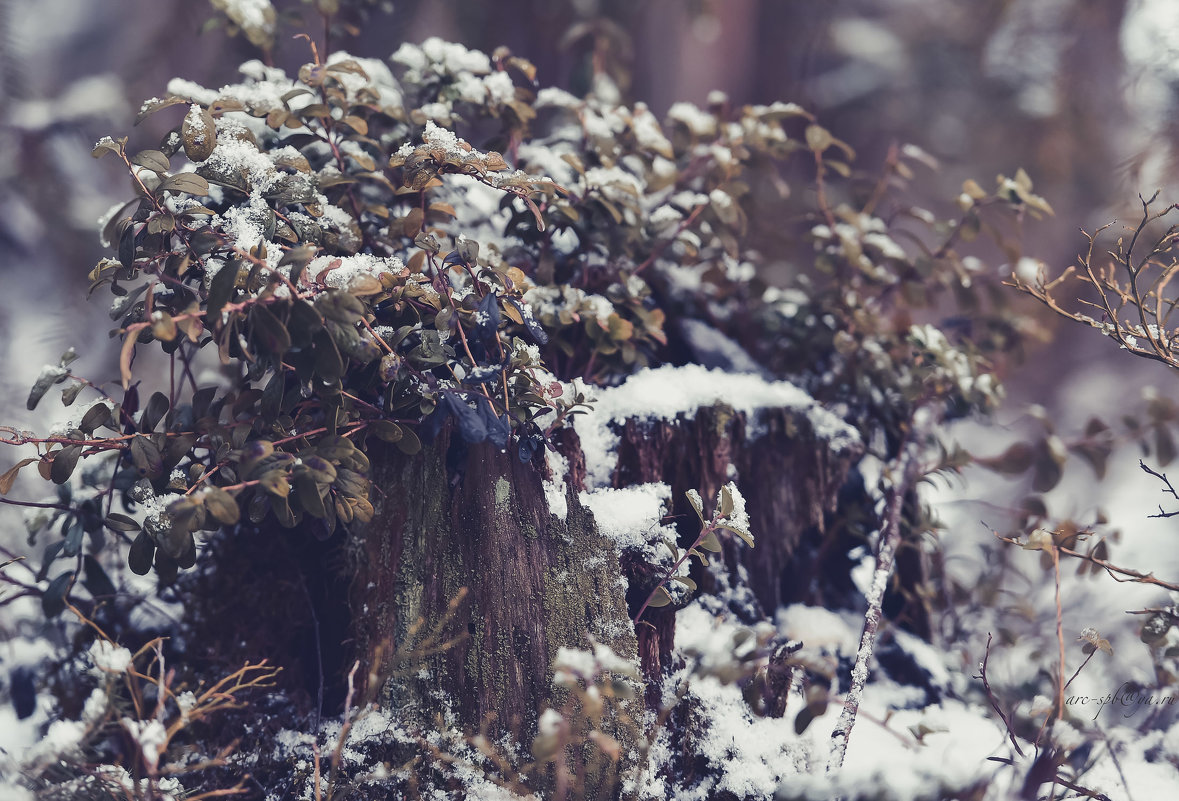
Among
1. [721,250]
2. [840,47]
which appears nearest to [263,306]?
[721,250]

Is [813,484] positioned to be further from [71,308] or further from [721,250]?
[71,308]

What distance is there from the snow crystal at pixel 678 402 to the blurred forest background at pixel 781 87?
2.54 feet

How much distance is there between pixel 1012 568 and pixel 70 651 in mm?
2258

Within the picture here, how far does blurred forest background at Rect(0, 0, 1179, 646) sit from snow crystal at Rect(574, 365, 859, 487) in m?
0.77

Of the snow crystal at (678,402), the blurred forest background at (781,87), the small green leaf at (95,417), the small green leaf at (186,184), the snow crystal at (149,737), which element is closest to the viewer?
the snow crystal at (149,737)

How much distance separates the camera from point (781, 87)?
143 inches

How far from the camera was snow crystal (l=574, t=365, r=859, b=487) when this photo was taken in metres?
1.32

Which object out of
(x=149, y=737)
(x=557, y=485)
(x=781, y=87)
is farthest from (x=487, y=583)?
(x=781, y=87)

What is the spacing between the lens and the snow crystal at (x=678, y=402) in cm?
132

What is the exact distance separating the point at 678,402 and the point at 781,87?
291cm

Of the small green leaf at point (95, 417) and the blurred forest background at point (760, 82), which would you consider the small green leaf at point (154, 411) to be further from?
the blurred forest background at point (760, 82)

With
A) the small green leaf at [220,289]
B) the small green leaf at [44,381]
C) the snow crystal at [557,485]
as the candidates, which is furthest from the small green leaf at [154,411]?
the snow crystal at [557,485]

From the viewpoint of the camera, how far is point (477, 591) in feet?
3.74

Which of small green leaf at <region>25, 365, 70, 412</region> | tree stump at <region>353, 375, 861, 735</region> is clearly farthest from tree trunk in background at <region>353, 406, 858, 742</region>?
small green leaf at <region>25, 365, 70, 412</region>
